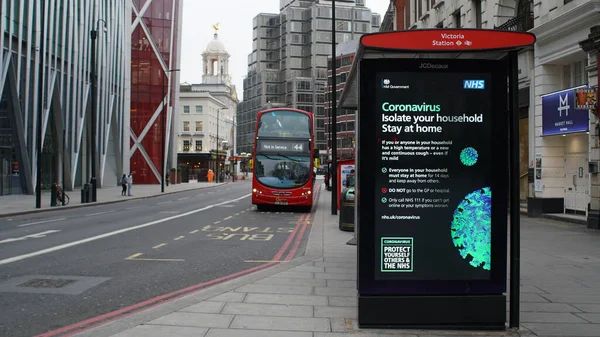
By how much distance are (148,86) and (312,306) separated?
56.0 metres

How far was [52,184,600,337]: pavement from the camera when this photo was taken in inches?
206

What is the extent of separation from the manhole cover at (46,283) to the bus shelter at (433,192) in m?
4.81

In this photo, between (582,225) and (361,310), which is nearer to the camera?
(361,310)

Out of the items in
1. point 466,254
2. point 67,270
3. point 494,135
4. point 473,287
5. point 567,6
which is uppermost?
point 567,6

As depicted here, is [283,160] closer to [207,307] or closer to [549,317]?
[207,307]

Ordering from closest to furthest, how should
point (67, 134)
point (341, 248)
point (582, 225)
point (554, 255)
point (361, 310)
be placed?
1. point (361, 310)
2. point (554, 255)
3. point (341, 248)
4. point (582, 225)
5. point (67, 134)

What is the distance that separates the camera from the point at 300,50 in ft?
390

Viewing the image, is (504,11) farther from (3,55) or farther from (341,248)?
(3,55)

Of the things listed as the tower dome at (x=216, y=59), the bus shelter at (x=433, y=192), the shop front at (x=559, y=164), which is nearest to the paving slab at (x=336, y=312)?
the bus shelter at (x=433, y=192)

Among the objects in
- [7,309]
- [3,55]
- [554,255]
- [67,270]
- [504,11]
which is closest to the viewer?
[7,309]

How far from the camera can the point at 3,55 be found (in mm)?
28344

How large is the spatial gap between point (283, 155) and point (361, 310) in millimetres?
17614

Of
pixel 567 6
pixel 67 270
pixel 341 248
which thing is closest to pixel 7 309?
pixel 67 270

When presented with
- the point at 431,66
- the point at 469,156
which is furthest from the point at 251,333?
the point at 431,66
